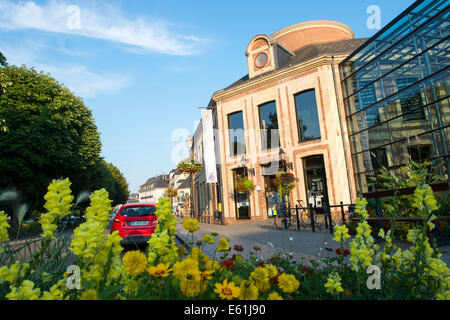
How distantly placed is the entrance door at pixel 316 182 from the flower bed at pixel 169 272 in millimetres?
13356

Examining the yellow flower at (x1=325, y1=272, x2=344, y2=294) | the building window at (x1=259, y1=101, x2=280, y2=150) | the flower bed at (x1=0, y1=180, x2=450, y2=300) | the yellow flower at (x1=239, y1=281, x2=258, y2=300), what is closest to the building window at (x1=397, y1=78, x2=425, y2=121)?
the building window at (x1=259, y1=101, x2=280, y2=150)

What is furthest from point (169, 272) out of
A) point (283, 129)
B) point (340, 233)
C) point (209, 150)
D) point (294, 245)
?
point (209, 150)

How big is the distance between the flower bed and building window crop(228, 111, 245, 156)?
15.7m

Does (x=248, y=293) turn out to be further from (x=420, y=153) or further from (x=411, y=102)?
(x=411, y=102)

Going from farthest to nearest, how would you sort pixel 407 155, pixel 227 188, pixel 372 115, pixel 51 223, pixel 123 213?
pixel 227 188
pixel 372 115
pixel 407 155
pixel 123 213
pixel 51 223

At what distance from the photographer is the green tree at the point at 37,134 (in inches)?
577

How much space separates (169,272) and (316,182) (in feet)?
47.6

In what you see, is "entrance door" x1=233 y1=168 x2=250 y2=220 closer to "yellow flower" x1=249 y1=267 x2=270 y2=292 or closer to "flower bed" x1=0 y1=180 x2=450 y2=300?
Answer: "flower bed" x1=0 y1=180 x2=450 y2=300

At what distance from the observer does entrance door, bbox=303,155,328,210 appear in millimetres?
14758

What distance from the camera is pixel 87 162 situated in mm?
19484

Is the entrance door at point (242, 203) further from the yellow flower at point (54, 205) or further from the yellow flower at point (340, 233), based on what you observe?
the yellow flower at point (54, 205)

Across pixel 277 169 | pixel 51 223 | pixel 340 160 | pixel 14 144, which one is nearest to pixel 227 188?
pixel 277 169

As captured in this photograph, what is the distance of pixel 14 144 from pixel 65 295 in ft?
56.1
